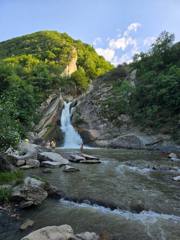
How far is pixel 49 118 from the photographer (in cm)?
4434

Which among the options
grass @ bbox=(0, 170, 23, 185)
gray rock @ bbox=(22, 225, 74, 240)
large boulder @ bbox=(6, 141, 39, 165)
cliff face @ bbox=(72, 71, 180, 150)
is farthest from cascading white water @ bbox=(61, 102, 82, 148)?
gray rock @ bbox=(22, 225, 74, 240)

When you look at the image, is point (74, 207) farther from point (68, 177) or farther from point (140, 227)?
point (68, 177)

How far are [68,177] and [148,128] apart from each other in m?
22.2

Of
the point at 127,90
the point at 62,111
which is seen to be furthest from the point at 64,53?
the point at 127,90

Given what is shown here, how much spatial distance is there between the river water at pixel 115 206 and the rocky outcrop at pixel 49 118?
903 inches

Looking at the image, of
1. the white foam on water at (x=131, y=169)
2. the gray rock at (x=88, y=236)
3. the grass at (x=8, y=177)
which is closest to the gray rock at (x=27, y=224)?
the gray rock at (x=88, y=236)

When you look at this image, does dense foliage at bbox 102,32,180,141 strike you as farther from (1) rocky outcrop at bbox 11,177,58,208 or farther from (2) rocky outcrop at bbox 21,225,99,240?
(2) rocky outcrop at bbox 21,225,99,240

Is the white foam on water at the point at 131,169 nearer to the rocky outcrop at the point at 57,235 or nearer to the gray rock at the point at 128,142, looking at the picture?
the rocky outcrop at the point at 57,235

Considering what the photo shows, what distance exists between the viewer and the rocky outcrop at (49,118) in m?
40.9

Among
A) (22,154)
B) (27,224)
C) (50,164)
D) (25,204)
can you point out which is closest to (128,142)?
(22,154)

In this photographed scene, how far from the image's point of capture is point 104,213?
34.4 ft

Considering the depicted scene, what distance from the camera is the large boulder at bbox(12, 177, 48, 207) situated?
11133 millimetres

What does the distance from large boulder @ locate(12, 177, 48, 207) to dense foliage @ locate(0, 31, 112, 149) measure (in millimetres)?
2748

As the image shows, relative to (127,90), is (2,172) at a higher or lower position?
lower
